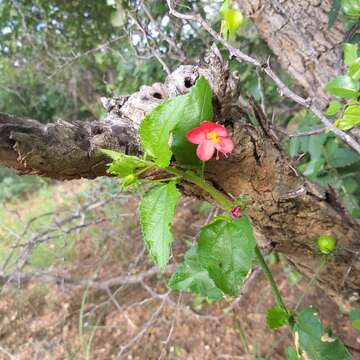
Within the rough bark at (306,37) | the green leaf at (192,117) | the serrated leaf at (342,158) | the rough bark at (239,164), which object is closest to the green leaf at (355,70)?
the rough bark at (239,164)

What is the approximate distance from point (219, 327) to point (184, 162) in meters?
1.38

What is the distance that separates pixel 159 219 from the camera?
610mm

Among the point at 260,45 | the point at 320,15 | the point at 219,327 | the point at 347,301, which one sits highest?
the point at 320,15

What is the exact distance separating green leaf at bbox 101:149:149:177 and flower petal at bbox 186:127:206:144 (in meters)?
0.08

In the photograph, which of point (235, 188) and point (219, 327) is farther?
point (219, 327)

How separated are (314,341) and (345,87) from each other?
0.49 meters

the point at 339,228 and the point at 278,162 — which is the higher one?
the point at 278,162

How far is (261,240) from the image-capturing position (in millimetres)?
989

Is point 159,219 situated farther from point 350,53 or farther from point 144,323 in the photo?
point 144,323

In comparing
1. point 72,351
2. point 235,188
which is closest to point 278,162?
point 235,188

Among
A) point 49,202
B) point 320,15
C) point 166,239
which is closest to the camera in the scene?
point 166,239

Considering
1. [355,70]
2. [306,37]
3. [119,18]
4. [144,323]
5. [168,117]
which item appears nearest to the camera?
[168,117]

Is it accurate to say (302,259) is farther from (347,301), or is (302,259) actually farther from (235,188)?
(235,188)

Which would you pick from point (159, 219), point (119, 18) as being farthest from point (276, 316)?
point (119, 18)
